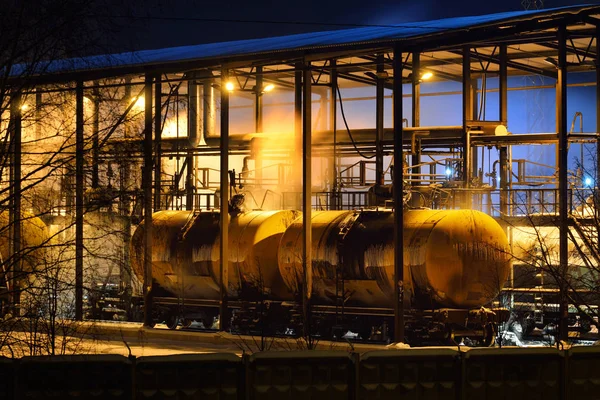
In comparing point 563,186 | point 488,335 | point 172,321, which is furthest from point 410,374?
point 172,321

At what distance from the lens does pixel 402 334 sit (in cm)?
1970

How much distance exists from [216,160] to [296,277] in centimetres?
2096

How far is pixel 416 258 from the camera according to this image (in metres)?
20.3

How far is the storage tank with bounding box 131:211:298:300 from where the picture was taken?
77.8ft

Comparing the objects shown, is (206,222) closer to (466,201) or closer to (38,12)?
(466,201)

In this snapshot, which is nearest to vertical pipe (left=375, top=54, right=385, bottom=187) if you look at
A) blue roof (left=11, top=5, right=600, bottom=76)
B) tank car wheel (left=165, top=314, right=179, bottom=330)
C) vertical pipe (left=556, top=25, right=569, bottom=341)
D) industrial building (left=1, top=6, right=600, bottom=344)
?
industrial building (left=1, top=6, right=600, bottom=344)

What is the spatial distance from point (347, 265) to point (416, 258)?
193cm

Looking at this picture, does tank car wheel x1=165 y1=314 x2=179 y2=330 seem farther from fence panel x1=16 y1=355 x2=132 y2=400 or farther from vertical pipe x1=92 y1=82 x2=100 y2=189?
fence panel x1=16 y1=355 x2=132 y2=400

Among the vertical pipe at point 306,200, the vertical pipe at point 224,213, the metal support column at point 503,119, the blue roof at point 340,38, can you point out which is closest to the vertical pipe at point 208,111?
the blue roof at point 340,38

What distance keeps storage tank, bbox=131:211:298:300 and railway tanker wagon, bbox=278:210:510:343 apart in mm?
1410

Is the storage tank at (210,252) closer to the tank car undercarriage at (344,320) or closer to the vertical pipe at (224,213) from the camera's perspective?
the tank car undercarriage at (344,320)

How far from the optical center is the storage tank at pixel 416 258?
66.0 feet

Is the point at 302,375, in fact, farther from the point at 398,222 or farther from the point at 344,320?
the point at 344,320

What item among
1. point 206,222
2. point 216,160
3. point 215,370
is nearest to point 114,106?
point 215,370
